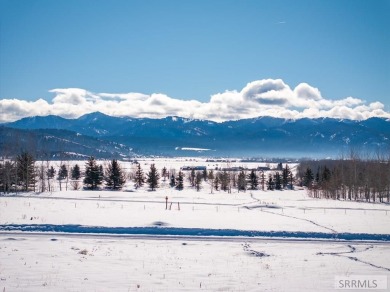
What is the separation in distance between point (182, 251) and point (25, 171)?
6474 cm

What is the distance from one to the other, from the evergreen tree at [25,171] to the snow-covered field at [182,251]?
38626 mm

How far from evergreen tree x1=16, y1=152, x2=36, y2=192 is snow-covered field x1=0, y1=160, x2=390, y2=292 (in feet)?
127

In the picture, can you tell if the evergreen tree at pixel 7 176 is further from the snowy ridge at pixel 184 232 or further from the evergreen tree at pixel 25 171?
the snowy ridge at pixel 184 232

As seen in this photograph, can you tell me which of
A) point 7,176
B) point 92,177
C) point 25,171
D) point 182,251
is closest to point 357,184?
point 92,177

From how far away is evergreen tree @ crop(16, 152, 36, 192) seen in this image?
77188 mm

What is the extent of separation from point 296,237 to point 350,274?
11980 mm

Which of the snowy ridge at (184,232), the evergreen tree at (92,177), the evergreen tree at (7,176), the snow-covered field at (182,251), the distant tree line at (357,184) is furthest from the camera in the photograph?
the evergreen tree at (92,177)

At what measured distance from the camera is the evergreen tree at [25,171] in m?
77.2

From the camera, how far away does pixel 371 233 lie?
1268 inches

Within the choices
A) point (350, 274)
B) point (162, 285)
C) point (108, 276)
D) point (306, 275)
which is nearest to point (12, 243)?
point (108, 276)

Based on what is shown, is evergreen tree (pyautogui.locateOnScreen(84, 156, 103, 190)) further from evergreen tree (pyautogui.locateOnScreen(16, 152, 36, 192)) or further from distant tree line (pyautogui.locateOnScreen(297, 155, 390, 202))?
distant tree line (pyautogui.locateOnScreen(297, 155, 390, 202))

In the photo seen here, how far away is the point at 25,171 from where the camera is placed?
256 feet

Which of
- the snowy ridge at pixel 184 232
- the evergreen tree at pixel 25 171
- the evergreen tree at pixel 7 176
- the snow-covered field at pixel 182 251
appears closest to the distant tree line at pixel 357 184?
the snow-covered field at pixel 182 251

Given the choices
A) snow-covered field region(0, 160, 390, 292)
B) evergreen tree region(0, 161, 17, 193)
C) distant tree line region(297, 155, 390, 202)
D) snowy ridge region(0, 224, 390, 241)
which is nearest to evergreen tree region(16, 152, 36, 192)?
evergreen tree region(0, 161, 17, 193)
